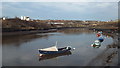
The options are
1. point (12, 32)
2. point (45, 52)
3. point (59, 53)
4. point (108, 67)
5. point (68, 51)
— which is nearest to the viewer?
point (108, 67)

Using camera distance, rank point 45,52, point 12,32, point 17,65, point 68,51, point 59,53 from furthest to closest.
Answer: point 12,32, point 68,51, point 59,53, point 45,52, point 17,65

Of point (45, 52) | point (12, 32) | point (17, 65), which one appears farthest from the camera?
point (12, 32)

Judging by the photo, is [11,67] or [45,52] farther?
[45,52]

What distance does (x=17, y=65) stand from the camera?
1817cm

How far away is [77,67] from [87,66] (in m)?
1.34

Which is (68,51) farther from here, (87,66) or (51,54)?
(87,66)

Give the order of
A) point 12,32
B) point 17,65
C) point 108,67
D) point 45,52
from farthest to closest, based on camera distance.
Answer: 1. point 12,32
2. point 45,52
3. point 17,65
4. point 108,67

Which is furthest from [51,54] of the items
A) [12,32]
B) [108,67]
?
[12,32]

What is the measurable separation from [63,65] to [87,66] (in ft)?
10.1

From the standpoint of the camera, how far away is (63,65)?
60.7 ft

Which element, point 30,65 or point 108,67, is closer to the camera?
point 108,67

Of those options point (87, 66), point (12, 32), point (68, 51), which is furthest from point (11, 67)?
point (12, 32)

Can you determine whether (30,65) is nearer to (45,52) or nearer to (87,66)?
(45,52)

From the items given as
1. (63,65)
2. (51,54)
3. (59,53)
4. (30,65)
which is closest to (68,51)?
(59,53)
